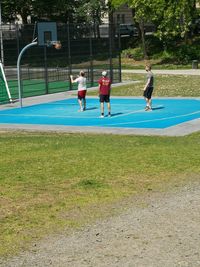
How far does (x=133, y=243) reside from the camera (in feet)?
24.5

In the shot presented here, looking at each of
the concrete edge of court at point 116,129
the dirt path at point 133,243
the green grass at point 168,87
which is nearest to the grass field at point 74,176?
the dirt path at point 133,243

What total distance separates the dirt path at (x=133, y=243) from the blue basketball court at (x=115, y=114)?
12.3 metres

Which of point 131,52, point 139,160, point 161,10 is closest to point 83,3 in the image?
point 131,52

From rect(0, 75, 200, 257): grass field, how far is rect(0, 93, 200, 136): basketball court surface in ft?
9.47

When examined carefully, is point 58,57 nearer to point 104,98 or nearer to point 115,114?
point 115,114

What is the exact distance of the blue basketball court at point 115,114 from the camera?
22.5m

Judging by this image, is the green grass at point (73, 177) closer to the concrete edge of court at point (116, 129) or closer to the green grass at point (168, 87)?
the concrete edge of court at point (116, 129)

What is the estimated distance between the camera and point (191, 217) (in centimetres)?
862

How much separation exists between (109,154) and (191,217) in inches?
216

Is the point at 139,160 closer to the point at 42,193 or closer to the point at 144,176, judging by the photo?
the point at 144,176

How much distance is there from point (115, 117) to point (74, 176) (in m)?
12.8

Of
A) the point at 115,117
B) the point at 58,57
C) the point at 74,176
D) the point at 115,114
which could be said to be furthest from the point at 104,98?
the point at 74,176

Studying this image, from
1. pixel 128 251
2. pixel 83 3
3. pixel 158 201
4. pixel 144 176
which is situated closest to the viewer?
pixel 128 251

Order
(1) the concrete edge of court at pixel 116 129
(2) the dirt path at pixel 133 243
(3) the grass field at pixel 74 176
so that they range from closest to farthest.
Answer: (2) the dirt path at pixel 133 243 < (3) the grass field at pixel 74 176 < (1) the concrete edge of court at pixel 116 129
